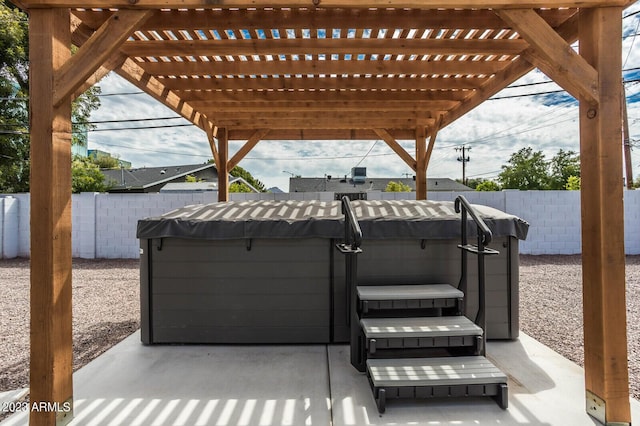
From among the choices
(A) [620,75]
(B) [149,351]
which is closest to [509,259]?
(A) [620,75]

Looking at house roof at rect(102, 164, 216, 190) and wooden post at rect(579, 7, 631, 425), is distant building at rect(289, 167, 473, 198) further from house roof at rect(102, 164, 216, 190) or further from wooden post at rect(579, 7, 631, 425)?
wooden post at rect(579, 7, 631, 425)

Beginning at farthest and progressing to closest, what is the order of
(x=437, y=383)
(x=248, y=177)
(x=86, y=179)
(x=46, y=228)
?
(x=248, y=177)
(x=86, y=179)
(x=437, y=383)
(x=46, y=228)

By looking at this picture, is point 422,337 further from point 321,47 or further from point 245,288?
point 321,47

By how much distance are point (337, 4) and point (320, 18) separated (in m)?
0.58

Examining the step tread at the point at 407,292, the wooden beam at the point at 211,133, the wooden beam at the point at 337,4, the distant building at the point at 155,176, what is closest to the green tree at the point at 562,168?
the distant building at the point at 155,176

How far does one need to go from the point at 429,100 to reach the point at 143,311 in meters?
3.83

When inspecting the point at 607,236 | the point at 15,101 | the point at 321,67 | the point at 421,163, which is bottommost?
the point at 607,236

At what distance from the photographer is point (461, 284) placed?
2.91m

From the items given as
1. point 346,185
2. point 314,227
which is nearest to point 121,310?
point 314,227

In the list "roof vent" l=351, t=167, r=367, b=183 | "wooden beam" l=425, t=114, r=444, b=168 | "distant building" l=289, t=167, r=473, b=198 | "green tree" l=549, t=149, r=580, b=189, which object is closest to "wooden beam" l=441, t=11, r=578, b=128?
"wooden beam" l=425, t=114, r=444, b=168

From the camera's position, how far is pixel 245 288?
10.1 ft

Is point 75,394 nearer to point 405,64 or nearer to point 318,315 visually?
point 318,315

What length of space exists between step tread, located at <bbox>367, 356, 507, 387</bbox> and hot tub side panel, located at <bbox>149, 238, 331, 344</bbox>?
0.93 meters

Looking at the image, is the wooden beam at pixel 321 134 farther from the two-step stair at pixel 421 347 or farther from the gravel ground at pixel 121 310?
the two-step stair at pixel 421 347
